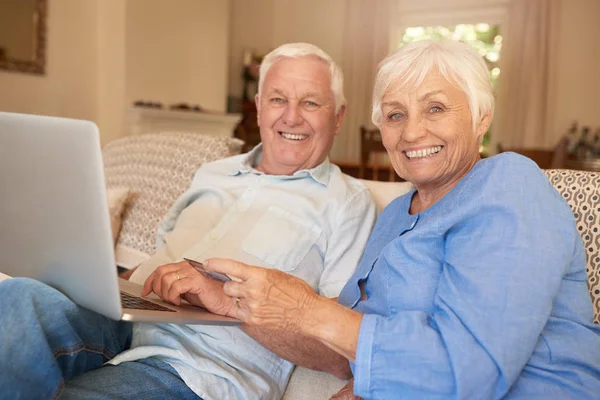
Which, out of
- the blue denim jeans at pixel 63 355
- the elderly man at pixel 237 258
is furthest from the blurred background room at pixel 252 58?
the blue denim jeans at pixel 63 355

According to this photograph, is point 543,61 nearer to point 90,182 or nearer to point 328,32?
point 328,32

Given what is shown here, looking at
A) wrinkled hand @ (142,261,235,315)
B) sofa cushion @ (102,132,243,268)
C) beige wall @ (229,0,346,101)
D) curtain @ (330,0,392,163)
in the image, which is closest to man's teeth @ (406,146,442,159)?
wrinkled hand @ (142,261,235,315)

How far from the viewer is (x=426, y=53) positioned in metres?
1.06

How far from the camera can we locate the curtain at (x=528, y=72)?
616 cm

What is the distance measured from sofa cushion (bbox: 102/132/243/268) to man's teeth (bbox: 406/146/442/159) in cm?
99

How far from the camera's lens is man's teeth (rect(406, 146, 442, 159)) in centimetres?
108

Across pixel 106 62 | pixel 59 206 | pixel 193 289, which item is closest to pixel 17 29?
pixel 106 62

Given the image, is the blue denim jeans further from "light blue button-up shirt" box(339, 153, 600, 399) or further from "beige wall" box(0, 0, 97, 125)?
"beige wall" box(0, 0, 97, 125)

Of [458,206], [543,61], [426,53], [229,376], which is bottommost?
[229,376]

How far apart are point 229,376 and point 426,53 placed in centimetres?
74

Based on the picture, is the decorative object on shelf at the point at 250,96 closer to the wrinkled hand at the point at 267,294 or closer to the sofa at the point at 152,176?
the sofa at the point at 152,176

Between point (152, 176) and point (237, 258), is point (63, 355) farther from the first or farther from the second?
point (152, 176)

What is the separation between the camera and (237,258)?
1415 millimetres

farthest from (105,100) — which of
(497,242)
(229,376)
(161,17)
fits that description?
(497,242)
